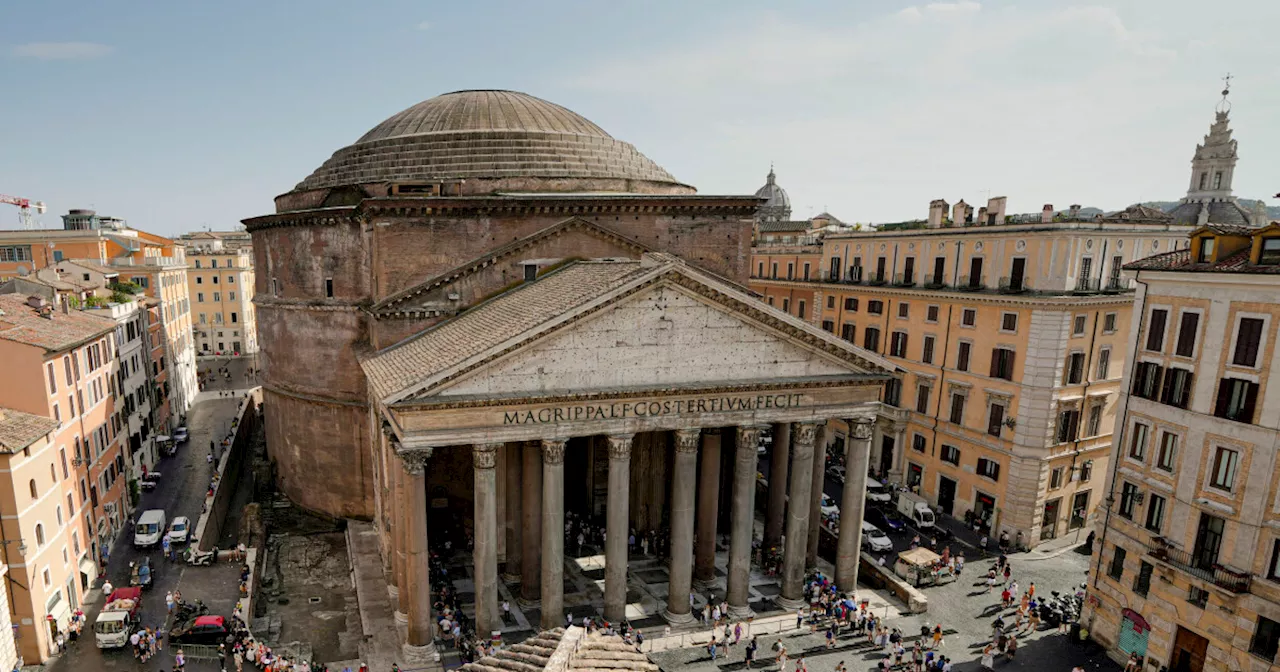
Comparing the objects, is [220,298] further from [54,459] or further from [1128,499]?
[1128,499]

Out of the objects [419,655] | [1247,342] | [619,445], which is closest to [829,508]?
[619,445]

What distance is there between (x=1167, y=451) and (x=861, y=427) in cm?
924

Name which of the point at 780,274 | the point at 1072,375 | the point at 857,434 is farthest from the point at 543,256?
the point at 780,274

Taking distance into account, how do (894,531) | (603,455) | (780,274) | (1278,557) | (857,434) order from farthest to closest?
(780,274)
(894,531)
(603,455)
(857,434)
(1278,557)

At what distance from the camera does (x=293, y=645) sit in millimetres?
23156

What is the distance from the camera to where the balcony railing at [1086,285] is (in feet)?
101

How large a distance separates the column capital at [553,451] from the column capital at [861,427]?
9749mm

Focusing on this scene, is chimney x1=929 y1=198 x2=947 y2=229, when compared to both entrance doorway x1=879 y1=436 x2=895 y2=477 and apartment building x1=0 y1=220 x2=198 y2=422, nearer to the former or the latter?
entrance doorway x1=879 y1=436 x2=895 y2=477

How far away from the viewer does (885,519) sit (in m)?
34.8

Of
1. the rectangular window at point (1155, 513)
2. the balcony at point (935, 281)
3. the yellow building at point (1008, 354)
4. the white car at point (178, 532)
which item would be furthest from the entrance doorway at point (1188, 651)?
the white car at point (178, 532)

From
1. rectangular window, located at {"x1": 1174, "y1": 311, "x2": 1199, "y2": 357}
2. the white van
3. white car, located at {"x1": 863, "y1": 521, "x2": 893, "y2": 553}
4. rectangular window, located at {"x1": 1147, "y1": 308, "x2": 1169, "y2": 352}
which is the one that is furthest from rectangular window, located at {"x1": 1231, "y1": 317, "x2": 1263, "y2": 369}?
the white van

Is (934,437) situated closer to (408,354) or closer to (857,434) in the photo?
(857,434)

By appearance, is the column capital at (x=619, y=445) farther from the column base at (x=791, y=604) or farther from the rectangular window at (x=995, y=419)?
the rectangular window at (x=995, y=419)

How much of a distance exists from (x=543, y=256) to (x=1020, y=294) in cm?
2082
